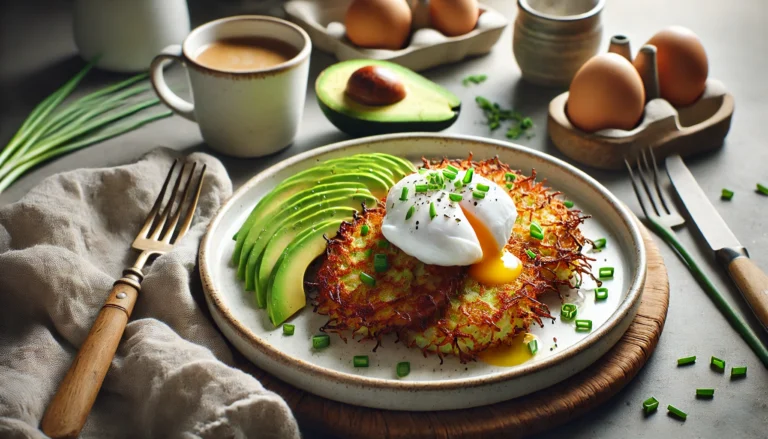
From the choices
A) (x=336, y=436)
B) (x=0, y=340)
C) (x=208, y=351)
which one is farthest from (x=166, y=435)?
(x=0, y=340)

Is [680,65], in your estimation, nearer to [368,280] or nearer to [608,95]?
[608,95]

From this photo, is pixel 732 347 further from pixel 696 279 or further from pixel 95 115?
pixel 95 115

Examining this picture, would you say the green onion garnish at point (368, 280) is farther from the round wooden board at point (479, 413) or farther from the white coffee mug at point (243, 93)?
the white coffee mug at point (243, 93)

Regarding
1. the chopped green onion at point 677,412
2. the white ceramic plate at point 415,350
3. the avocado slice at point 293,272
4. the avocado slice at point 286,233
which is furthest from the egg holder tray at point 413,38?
the chopped green onion at point 677,412

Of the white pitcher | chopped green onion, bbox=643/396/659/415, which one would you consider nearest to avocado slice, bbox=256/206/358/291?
chopped green onion, bbox=643/396/659/415

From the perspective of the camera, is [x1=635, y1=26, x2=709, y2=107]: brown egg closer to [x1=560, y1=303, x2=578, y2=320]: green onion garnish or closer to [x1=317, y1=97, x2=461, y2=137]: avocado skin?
[x1=317, y1=97, x2=461, y2=137]: avocado skin
